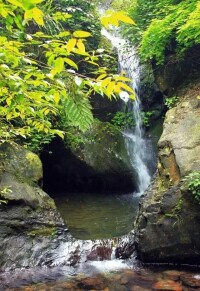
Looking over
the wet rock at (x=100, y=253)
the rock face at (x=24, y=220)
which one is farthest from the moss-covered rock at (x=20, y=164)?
the wet rock at (x=100, y=253)

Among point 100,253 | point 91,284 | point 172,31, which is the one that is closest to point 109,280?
point 91,284

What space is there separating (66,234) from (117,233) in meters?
1.09

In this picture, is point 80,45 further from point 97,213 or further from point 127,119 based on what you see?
point 127,119

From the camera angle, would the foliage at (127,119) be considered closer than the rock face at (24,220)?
No

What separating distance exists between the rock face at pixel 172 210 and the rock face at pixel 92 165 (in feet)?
11.9

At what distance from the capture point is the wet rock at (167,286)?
415 cm

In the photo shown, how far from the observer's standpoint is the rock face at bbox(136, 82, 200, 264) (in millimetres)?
4840

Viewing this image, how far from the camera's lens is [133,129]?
1124cm

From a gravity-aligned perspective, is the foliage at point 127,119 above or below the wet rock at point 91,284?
above

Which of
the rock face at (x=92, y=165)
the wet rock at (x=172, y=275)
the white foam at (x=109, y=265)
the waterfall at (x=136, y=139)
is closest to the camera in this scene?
the wet rock at (x=172, y=275)

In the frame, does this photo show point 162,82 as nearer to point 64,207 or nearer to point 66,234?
point 64,207

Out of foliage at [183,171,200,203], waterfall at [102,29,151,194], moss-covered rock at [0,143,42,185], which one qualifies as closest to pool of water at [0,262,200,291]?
foliage at [183,171,200,203]

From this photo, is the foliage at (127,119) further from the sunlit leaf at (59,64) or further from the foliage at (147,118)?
the sunlit leaf at (59,64)

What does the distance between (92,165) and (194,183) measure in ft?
16.4
